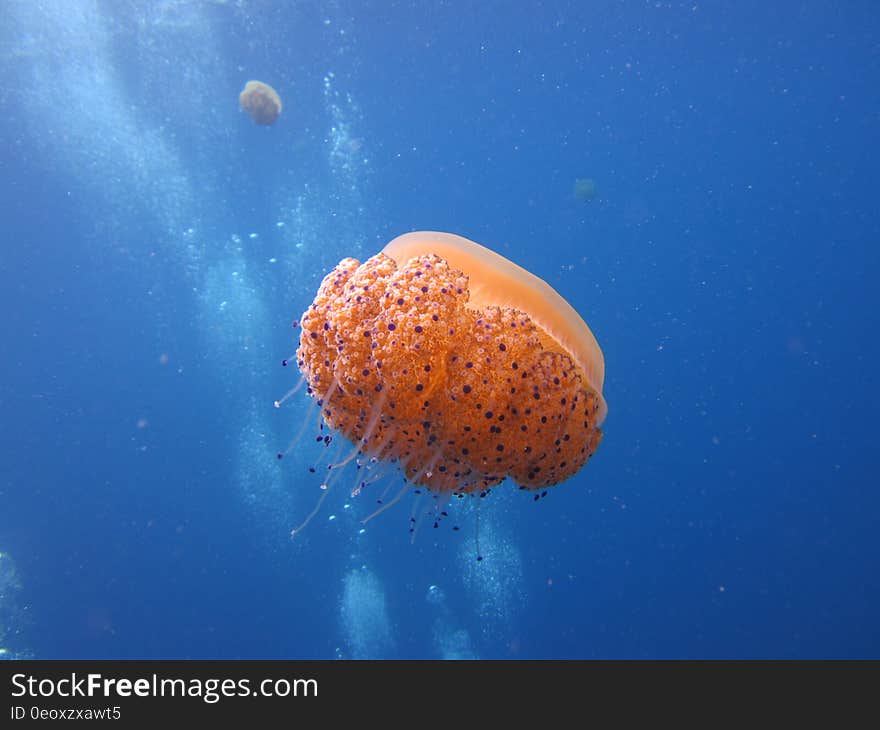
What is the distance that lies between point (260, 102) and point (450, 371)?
12.2m

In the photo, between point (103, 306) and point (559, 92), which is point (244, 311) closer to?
point (103, 306)

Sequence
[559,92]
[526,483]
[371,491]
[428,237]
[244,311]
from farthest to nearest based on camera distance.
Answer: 1. [244,311]
2. [371,491]
3. [559,92]
4. [428,237]
5. [526,483]

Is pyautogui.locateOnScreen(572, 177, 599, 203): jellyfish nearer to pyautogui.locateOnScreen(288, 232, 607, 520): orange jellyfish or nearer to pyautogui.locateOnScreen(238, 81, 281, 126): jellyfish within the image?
pyautogui.locateOnScreen(238, 81, 281, 126): jellyfish

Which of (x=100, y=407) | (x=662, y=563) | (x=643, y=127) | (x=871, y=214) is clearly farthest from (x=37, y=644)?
(x=871, y=214)

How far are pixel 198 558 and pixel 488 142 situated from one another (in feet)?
41.4

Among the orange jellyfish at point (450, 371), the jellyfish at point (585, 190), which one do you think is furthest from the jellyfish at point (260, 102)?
the orange jellyfish at point (450, 371)

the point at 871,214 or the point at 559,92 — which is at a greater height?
the point at 559,92

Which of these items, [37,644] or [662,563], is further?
[662,563]

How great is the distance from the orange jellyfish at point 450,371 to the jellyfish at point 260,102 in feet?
37.3

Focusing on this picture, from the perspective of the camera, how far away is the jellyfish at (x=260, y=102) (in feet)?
43.8

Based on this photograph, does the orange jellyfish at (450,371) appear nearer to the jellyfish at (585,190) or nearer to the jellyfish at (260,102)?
the jellyfish at (260,102)

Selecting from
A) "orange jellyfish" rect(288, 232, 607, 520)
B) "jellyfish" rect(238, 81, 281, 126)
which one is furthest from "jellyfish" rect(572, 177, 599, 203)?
"orange jellyfish" rect(288, 232, 607, 520)

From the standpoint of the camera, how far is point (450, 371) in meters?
3.14

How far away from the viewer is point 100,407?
15.9 meters
